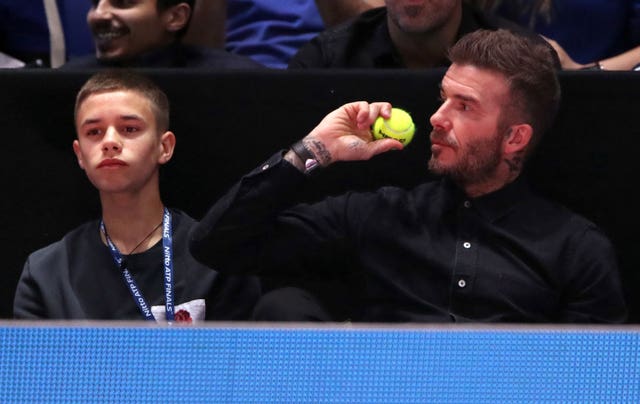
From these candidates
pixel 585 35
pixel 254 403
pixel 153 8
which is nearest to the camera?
pixel 254 403

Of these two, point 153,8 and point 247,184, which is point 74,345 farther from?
point 153,8

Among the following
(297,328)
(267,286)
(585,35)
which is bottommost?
(267,286)

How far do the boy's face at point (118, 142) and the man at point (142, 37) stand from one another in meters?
0.55

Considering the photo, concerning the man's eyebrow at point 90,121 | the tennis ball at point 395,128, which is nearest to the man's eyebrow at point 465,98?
the tennis ball at point 395,128

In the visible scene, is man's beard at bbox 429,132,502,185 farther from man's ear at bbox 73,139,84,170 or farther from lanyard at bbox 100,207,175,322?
man's ear at bbox 73,139,84,170

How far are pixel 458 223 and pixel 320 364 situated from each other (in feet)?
2.66

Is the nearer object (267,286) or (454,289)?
(454,289)

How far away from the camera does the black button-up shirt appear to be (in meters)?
2.30

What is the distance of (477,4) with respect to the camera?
10.3 ft

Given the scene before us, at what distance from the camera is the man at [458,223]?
2305 mm

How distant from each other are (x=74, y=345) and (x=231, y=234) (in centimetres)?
67

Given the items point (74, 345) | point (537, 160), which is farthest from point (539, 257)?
point (74, 345)

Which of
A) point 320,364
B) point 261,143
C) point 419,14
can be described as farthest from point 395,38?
point 320,364

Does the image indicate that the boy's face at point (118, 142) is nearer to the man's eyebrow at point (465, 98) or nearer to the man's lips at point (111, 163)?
the man's lips at point (111, 163)
